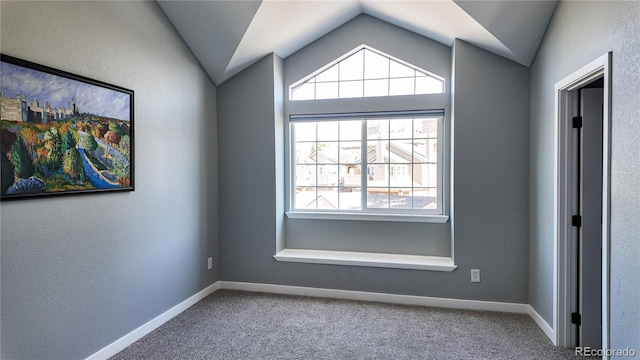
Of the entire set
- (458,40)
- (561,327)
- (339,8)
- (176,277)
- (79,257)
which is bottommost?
(561,327)

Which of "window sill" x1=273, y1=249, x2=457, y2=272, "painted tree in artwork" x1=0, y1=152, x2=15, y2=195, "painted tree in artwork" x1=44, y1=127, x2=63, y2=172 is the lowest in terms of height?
"window sill" x1=273, y1=249, x2=457, y2=272

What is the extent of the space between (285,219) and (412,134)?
5.39 ft

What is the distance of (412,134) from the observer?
3.67m

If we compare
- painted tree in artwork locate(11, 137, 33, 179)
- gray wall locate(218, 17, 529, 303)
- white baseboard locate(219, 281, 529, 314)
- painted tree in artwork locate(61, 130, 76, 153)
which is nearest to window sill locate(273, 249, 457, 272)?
gray wall locate(218, 17, 529, 303)

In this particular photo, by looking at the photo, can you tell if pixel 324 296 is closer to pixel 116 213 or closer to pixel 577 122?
pixel 116 213

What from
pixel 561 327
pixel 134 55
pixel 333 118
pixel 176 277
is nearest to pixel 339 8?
pixel 333 118

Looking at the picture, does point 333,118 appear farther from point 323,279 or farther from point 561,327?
point 561,327

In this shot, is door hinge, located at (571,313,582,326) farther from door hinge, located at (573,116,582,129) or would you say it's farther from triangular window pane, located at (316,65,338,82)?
triangular window pane, located at (316,65,338,82)

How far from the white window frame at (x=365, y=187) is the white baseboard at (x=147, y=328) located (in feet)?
4.01

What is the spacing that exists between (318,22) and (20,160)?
8.75 feet

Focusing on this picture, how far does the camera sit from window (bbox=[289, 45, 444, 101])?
12.0 feet

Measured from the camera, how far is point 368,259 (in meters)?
3.52

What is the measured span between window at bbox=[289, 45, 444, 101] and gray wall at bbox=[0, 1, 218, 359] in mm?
1092

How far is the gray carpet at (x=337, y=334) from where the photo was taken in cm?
249
